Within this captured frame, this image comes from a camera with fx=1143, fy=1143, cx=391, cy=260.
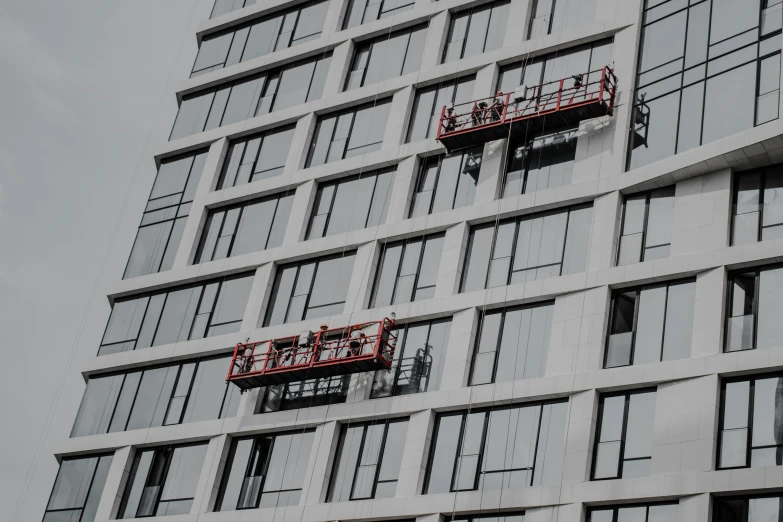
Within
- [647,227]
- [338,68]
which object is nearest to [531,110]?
[647,227]

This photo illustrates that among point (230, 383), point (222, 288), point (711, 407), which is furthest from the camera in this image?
point (222, 288)

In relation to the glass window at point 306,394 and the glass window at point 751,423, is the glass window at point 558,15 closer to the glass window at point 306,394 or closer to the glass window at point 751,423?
the glass window at point 306,394

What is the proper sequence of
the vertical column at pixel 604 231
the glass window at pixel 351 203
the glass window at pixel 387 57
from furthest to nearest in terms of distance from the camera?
the glass window at pixel 387 57, the glass window at pixel 351 203, the vertical column at pixel 604 231

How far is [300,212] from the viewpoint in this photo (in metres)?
53.9

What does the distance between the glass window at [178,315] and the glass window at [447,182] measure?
30.6 ft

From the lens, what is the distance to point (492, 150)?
162 feet

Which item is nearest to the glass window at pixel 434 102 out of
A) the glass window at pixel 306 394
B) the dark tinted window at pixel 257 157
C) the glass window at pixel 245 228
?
the glass window at pixel 245 228

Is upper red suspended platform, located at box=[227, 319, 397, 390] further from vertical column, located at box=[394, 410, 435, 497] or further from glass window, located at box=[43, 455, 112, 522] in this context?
glass window, located at box=[43, 455, 112, 522]

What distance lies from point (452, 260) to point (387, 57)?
47.2 feet

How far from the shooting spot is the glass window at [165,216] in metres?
58.2

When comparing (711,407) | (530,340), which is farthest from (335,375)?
(711,407)

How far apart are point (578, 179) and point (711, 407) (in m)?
12.0

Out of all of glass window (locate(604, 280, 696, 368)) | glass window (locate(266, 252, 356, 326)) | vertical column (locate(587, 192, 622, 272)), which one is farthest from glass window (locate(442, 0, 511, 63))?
glass window (locate(604, 280, 696, 368))

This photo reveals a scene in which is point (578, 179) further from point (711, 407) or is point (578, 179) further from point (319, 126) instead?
point (319, 126)
